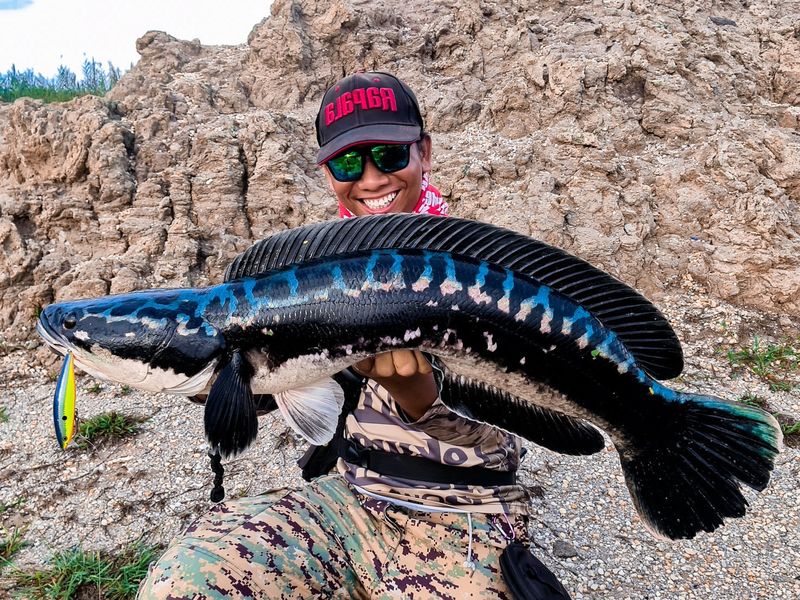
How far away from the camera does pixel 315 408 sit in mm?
2098

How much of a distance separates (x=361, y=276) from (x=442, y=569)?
1202mm

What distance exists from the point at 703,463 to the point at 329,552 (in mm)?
1468

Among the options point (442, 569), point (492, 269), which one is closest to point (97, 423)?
point (442, 569)

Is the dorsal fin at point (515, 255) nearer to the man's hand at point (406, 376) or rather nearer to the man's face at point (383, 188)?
the man's hand at point (406, 376)

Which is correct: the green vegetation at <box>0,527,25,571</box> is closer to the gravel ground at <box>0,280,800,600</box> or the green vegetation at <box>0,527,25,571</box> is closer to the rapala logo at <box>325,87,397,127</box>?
the gravel ground at <box>0,280,800,600</box>

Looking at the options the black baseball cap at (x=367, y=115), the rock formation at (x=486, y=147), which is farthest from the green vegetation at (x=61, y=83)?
the black baseball cap at (x=367, y=115)

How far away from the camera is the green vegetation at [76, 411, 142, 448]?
424cm

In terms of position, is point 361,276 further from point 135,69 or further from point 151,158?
point 135,69

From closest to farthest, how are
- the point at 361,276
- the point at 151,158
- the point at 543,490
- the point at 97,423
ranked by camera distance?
the point at 361,276 → the point at 543,490 → the point at 97,423 → the point at 151,158

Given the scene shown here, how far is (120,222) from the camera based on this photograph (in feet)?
18.9

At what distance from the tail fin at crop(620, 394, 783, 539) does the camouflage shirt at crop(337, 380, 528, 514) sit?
1.77ft

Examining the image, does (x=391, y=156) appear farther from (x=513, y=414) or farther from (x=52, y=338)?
(x=52, y=338)

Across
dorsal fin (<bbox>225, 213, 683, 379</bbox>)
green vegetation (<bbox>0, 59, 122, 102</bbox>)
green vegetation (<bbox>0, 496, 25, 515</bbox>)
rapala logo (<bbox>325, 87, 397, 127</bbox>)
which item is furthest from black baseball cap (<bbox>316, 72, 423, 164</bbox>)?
green vegetation (<bbox>0, 59, 122, 102</bbox>)

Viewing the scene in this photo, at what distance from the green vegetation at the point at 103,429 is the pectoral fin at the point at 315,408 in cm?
287
